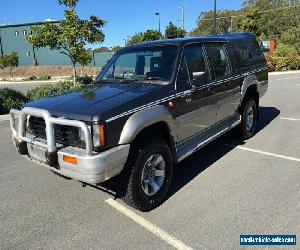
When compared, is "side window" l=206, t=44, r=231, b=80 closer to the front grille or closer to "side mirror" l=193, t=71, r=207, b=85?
"side mirror" l=193, t=71, r=207, b=85

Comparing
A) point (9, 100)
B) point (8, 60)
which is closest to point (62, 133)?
point (9, 100)

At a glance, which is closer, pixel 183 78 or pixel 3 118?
pixel 183 78

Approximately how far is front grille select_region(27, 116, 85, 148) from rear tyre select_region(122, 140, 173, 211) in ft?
2.14

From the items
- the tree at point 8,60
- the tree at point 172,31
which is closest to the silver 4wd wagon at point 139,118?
the tree at point 172,31

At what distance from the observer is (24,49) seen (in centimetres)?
6750

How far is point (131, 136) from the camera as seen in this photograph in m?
4.04

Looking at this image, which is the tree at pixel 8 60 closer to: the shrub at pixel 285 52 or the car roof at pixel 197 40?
the shrub at pixel 285 52

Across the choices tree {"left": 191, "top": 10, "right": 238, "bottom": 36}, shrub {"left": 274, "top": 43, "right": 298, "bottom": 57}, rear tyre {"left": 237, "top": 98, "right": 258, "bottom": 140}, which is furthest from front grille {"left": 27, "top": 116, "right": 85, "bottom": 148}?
tree {"left": 191, "top": 10, "right": 238, "bottom": 36}

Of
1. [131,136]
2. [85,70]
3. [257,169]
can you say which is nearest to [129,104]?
[131,136]

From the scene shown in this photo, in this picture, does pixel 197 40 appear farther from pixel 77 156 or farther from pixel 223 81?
pixel 77 156

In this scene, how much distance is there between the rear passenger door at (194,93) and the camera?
16.3 feet

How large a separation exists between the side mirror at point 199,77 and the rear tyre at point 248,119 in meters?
1.94

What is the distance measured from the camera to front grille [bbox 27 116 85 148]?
4.02 metres

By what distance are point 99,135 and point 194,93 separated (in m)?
1.90
